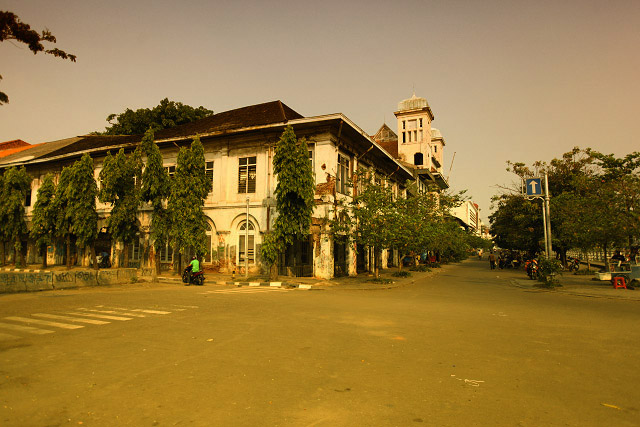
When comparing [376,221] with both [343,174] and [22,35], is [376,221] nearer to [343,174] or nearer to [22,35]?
[343,174]

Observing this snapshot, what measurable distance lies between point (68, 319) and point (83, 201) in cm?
1798

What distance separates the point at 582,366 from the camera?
5465mm

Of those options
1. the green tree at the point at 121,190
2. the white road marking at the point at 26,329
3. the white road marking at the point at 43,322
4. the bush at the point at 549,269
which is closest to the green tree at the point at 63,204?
the green tree at the point at 121,190

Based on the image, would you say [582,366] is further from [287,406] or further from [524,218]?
[524,218]

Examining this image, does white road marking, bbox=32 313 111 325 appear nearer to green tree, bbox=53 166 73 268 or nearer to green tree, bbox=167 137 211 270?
green tree, bbox=167 137 211 270

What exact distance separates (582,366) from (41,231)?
30.2 metres

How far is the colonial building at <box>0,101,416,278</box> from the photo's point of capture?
69.4 feet

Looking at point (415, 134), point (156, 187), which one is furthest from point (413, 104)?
point (156, 187)

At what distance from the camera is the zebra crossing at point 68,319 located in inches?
292

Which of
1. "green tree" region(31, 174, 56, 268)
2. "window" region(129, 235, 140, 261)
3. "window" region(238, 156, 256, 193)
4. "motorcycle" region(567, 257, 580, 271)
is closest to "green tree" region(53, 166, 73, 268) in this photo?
"green tree" region(31, 174, 56, 268)

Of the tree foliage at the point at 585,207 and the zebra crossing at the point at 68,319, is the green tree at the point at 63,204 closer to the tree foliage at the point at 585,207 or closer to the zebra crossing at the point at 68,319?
the zebra crossing at the point at 68,319

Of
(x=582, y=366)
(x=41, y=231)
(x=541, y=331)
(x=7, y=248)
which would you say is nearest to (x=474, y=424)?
(x=582, y=366)

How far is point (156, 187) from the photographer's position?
2072 cm

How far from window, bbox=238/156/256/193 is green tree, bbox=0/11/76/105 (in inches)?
657
